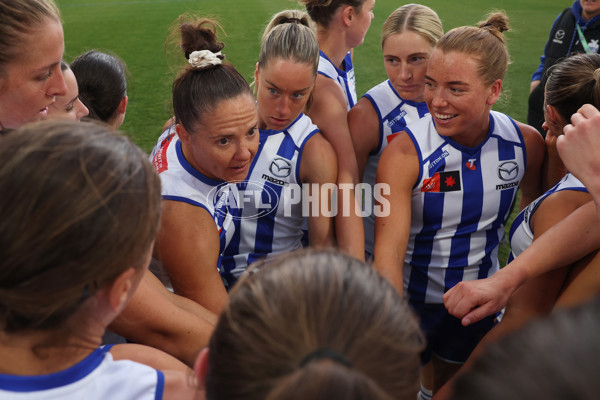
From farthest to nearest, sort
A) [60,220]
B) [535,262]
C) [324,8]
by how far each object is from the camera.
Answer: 1. [324,8]
2. [535,262]
3. [60,220]

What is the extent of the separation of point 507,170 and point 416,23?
99 centimetres

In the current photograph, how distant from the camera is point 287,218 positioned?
2.53 m

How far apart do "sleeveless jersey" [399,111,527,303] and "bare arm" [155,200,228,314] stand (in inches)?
38.7

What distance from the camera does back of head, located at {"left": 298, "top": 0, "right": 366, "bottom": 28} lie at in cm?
310

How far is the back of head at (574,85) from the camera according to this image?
2059mm

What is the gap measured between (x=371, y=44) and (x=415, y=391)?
10416 mm

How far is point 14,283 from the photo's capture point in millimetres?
999

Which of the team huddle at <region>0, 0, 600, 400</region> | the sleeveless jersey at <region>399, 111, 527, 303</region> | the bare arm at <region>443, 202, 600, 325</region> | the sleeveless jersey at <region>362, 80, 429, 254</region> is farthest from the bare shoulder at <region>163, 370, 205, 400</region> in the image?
the sleeveless jersey at <region>362, 80, 429, 254</region>

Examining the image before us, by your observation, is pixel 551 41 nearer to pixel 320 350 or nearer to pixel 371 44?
pixel 320 350

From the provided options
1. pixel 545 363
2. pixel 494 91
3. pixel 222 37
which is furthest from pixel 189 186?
pixel 222 37

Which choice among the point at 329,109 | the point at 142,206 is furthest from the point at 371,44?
the point at 142,206

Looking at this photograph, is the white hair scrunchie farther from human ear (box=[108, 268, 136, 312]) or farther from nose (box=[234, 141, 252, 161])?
human ear (box=[108, 268, 136, 312])

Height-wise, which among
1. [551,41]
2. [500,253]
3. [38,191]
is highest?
[38,191]

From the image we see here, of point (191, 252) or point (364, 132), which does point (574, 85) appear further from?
point (191, 252)
